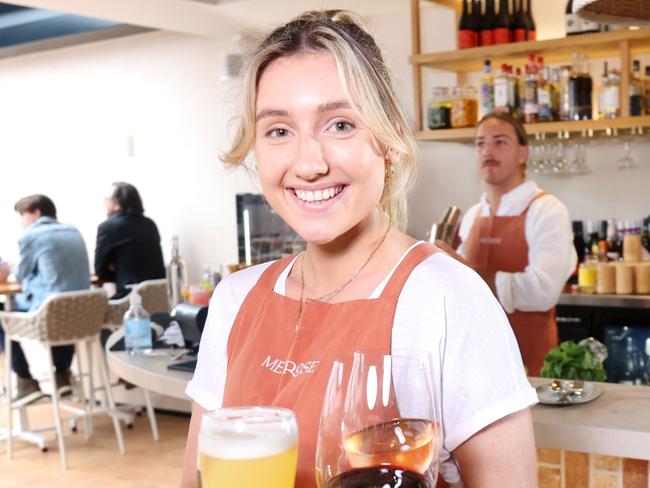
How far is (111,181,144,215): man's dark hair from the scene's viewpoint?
6.32 meters

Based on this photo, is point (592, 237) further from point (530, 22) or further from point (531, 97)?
point (530, 22)

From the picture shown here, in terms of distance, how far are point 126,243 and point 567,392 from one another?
471cm

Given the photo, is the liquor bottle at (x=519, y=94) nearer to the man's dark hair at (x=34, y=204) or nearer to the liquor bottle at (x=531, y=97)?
the liquor bottle at (x=531, y=97)

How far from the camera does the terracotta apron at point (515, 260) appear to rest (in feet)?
11.5

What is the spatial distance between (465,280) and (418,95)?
4.06 metres

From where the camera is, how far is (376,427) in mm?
785

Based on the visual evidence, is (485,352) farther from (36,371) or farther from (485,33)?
(36,371)

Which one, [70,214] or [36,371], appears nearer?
[36,371]

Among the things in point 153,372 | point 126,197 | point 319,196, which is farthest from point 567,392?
point 126,197

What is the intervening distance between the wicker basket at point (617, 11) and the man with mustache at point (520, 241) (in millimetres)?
1733

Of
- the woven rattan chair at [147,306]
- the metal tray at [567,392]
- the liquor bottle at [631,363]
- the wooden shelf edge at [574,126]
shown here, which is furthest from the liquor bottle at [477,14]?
the metal tray at [567,392]

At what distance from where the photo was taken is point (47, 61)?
25.2ft

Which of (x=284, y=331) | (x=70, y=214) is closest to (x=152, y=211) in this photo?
(x=70, y=214)

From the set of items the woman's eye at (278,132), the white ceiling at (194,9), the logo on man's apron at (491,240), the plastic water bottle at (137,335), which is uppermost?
the white ceiling at (194,9)
